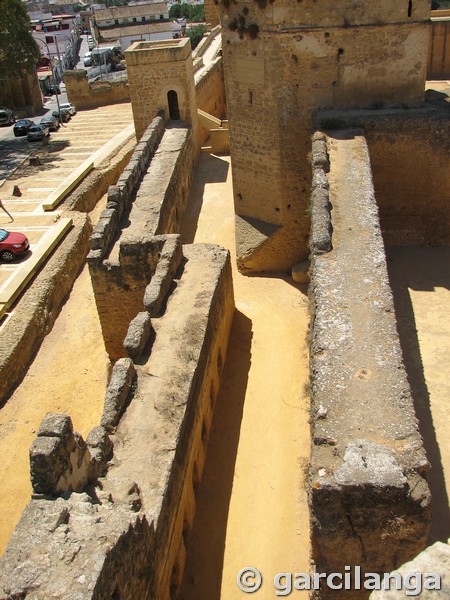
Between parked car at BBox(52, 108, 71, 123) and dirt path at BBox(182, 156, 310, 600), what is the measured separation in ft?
82.0

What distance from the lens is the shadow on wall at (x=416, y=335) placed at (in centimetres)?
834

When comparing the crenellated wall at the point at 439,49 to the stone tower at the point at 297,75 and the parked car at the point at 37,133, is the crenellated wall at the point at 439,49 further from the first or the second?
the parked car at the point at 37,133

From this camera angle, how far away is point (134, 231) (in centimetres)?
1438

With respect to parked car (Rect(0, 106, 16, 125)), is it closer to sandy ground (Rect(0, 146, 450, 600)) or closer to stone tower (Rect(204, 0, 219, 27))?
stone tower (Rect(204, 0, 219, 27))

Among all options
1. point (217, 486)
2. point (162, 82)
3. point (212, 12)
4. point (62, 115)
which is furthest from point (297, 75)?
point (212, 12)

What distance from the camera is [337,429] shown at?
6609 mm

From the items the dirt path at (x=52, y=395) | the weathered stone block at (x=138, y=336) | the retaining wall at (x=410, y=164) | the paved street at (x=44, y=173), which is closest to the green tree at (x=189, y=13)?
the paved street at (x=44, y=173)

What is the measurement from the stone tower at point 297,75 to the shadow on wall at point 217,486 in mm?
3851

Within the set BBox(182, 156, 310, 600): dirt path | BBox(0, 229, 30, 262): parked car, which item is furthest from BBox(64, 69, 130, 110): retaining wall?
BBox(182, 156, 310, 600): dirt path

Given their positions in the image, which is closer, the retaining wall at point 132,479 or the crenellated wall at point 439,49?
the retaining wall at point 132,479

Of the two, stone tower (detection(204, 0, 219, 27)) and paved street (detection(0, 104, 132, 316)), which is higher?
stone tower (detection(204, 0, 219, 27))

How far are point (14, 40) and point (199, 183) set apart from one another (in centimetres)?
1722

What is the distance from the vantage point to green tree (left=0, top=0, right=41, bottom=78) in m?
30.8

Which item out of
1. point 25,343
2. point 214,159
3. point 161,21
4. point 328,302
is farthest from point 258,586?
point 161,21
